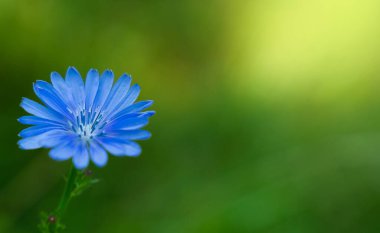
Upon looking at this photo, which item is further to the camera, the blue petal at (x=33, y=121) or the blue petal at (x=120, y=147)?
the blue petal at (x=33, y=121)

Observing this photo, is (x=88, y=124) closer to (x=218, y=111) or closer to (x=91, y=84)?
(x=91, y=84)

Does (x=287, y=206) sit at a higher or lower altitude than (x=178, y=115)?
lower

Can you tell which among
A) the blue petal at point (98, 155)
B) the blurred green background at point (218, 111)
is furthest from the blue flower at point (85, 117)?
the blurred green background at point (218, 111)

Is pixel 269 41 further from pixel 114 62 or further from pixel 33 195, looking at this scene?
pixel 33 195

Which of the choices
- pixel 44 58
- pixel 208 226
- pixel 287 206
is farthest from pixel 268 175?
pixel 44 58

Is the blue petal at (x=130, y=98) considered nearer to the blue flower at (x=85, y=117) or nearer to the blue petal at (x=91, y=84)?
the blue flower at (x=85, y=117)

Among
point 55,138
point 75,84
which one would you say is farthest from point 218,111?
point 55,138

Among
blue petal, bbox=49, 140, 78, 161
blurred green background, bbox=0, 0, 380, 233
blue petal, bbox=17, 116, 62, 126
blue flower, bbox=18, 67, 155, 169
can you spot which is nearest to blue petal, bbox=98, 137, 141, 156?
blue flower, bbox=18, 67, 155, 169
